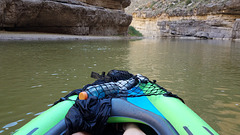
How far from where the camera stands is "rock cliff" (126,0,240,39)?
2706 cm

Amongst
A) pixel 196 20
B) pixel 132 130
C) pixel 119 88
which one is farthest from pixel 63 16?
pixel 196 20

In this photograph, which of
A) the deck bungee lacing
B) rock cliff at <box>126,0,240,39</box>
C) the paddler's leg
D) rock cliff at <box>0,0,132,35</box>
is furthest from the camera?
rock cliff at <box>126,0,240,39</box>

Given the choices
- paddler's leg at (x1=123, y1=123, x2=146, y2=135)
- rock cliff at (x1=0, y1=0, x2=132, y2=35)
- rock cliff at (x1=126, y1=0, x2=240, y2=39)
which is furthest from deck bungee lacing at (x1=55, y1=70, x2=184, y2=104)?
rock cliff at (x1=126, y1=0, x2=240, y2=39)

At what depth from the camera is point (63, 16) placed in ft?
45.5

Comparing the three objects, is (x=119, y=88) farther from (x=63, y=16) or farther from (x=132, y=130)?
(x=63, y=16)

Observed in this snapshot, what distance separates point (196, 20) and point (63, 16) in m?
26.2

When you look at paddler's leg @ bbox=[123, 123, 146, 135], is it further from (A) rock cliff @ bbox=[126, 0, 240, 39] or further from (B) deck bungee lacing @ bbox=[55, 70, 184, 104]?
(A) rock cliff @ bbox=[126, 0, 240, 39]

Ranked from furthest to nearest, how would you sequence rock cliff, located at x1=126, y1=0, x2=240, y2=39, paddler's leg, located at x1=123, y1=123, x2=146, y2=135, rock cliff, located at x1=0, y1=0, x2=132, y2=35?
rock cliff, located at x1=126, y1=0, x2=240, y2=39
rock cliff, located at x1=0, y1=0, x2=132, y2=35
paddler's leg, located at x1=123, y1=123, x2=146, y2=135

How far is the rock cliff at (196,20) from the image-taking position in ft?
88.8

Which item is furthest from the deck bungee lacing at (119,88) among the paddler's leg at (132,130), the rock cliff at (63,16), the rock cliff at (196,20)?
the rock cliff at (196,20)

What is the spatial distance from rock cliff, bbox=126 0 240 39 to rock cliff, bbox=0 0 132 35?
16.5m

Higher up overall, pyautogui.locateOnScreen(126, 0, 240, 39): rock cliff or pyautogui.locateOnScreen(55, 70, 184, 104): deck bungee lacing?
pyautogui.locateOnScreen(126, 0, 240, 39): rock cliff

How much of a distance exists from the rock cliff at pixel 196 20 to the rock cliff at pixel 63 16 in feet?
54.2

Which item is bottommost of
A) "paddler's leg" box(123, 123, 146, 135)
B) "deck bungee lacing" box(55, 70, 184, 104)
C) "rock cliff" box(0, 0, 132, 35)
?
"paddler's leg" box(123, 123, 146, 135)
